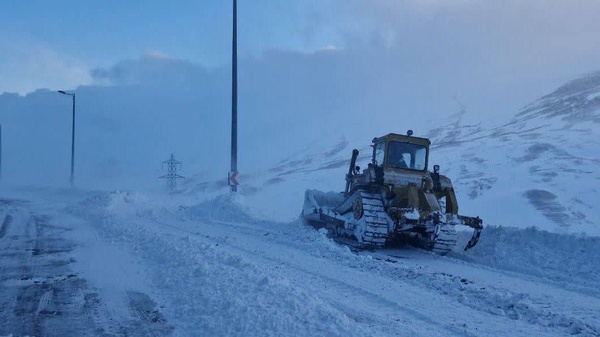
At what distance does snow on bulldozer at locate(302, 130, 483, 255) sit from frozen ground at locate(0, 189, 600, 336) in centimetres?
51

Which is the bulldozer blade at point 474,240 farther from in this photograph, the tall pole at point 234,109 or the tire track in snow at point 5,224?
the tall pole at point 234,109

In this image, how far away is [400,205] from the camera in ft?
42.1

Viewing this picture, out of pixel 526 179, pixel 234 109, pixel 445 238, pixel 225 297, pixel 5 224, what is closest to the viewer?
pixel 225 297

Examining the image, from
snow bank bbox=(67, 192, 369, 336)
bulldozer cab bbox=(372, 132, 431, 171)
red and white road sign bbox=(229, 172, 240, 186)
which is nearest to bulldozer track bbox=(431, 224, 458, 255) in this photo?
bulldozer cab bbox=(372, 132, 431, 171)

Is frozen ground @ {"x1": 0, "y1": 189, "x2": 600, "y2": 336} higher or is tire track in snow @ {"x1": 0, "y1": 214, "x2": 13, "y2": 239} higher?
frozen ground @ {"x1": 0, "y1": 189, "x2": 600, "y2": 336}

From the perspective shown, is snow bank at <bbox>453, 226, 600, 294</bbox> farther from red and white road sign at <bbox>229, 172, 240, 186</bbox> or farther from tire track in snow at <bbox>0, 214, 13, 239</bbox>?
red and white road sign at <bbox>229, 172, 240, 186</bbox>

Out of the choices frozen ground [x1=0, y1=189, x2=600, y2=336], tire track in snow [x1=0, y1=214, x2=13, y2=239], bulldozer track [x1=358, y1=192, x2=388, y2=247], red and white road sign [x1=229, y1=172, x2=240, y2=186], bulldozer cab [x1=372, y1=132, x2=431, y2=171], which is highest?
bulldozer cab [x1=372, y1=132, x2=431, y2=171]

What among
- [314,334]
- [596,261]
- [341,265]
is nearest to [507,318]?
[314,334]

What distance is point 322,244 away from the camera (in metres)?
12.3

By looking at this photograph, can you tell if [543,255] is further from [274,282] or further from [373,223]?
[274,282]

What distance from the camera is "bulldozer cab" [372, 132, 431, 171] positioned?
13797 millimetres

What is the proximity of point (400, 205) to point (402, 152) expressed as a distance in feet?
5.68

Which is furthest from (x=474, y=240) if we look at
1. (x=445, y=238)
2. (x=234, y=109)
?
(x=234, y=109)

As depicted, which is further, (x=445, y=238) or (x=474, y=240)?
(x=474, y=240)
